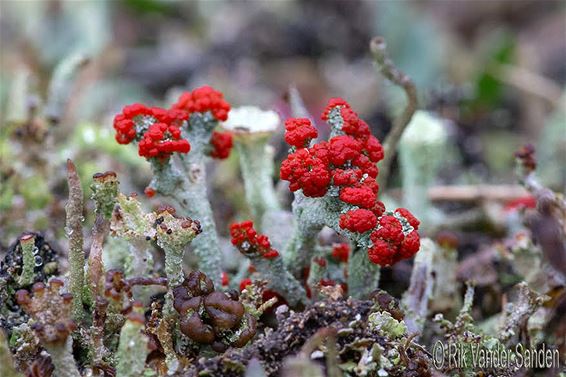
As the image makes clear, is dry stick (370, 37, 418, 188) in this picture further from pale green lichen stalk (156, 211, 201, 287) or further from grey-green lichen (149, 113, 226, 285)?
pale green lichen stalk (156, 211, 201, 287)

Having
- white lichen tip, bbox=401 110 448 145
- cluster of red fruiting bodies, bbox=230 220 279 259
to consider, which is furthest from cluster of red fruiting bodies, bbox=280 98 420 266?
white lichen tip, bbox=401 110 448 145

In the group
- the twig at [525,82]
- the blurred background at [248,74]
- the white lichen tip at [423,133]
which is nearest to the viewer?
the white lichen tip at [423,133]

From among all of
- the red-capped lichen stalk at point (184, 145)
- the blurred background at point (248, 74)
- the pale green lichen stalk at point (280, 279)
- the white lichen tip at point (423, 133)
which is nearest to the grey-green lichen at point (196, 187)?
the red-capped lichen stalk at point (184, 145)

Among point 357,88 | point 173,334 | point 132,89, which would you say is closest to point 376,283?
point 173,334

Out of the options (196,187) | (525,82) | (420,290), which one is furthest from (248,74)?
(420,290)

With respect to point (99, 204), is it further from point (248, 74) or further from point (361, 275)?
point (248, 74)

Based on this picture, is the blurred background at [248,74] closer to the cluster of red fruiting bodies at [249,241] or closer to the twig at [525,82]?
the twig at [525,82]
